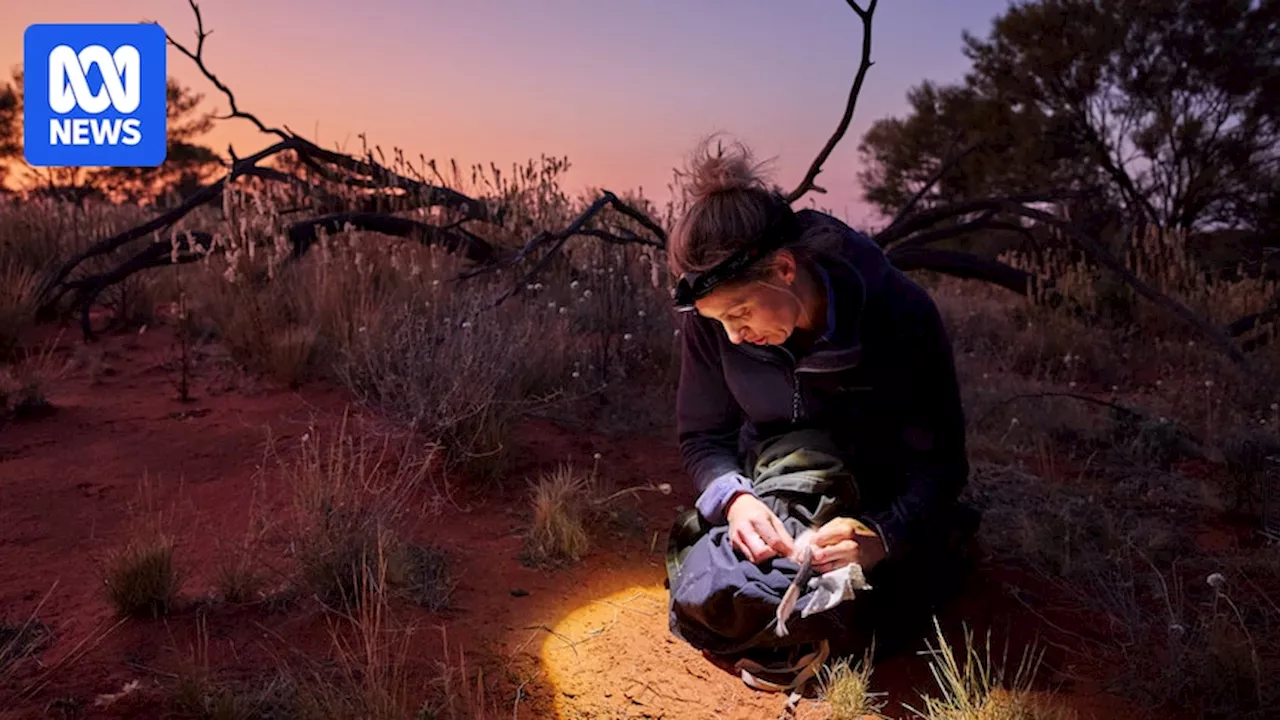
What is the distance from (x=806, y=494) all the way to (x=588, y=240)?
15.6 feet

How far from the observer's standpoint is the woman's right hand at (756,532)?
2.37 meters

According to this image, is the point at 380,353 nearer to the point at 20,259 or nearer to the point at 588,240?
the point at 588,240

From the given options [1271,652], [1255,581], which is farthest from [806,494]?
[1255,581]

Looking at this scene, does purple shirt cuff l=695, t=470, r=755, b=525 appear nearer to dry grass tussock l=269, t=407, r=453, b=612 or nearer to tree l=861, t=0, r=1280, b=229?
dry grass tussock l=269, t=407, r=453, b=612

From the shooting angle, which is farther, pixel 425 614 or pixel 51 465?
pixel 51 465

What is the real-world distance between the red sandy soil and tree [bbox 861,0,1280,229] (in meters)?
11.8

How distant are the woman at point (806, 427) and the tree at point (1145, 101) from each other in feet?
39.5

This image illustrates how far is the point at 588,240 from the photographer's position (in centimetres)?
694

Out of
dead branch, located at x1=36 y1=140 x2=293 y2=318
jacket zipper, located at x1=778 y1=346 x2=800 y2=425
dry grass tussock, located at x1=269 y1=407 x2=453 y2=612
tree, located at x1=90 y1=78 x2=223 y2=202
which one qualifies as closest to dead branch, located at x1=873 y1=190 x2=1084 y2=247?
jacket zipper, located at x1=778 y1=346 x2=800 y2=425

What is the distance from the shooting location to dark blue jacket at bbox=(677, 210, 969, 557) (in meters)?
2.44

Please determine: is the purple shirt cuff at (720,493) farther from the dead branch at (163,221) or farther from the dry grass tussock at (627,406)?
the dead branch at (163,221)

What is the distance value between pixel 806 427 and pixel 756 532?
378mm

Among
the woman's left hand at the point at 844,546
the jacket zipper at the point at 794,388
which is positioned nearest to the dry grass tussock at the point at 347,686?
the woman's left hand at the point at 844,546

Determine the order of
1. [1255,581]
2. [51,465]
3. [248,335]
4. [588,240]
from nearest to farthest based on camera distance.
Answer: [1255,581] < [51,465] < [248,335] < [588,240]
